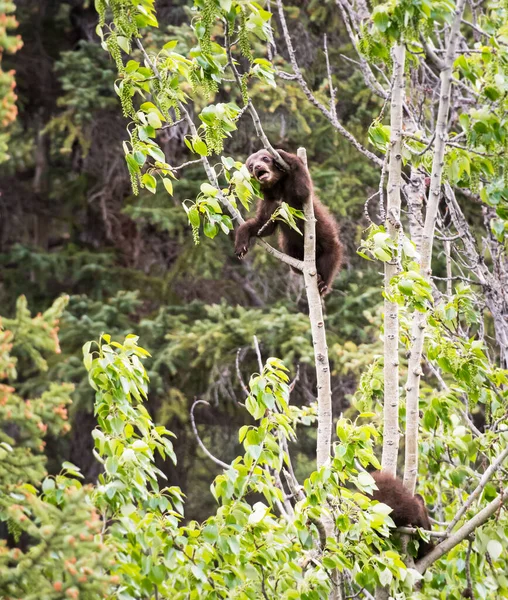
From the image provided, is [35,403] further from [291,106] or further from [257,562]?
[291,106]

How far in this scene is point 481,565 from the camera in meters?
4.00

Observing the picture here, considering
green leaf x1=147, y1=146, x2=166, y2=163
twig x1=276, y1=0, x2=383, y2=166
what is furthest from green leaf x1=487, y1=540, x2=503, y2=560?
green leaf x1=147, y1=146, x2=166, y2=163

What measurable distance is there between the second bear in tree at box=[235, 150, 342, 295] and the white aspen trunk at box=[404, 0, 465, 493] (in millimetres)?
716

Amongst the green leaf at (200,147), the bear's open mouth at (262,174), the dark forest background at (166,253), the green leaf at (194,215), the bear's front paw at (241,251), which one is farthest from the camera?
the dark forest background at (166,253)

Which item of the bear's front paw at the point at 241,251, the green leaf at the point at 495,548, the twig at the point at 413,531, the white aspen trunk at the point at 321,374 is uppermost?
the bear's front paw at the point at 241,251

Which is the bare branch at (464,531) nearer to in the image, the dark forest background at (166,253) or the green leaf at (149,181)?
the green leaf at (149,181)

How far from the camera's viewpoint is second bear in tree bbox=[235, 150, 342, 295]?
4578 millimetres

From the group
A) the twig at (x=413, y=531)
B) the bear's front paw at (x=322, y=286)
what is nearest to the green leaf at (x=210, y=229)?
the twig at (x=413, y=531)

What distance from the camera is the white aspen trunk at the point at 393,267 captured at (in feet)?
11.6

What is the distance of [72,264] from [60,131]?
1.64 m

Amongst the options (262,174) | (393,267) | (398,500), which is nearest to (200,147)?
(393,267)

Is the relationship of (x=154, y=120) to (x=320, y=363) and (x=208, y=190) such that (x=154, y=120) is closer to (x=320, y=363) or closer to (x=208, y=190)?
(x=208, y=190)

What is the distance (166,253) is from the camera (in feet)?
40.8

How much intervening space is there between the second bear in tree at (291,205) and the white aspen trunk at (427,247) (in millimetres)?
716
